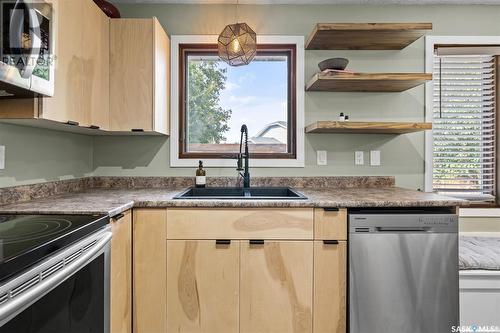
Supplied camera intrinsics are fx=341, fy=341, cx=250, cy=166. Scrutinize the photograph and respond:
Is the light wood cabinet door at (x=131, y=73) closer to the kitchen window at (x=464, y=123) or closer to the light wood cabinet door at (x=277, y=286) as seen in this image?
the light wood cabinet door at (x=277, y=286)

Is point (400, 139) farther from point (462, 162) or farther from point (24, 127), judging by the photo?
point (24, 127)

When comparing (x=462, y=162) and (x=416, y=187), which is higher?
(x=462, y=162)

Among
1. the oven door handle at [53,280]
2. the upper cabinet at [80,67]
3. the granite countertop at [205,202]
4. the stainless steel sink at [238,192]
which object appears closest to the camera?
the oven door handle at [53,280]

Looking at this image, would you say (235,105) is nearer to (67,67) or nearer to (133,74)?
(133,74)

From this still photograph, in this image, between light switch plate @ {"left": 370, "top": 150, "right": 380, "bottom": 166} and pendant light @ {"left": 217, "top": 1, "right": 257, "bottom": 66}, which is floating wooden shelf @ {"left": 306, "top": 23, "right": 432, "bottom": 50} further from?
light switch plate @ {"left": 370, "top": 150, "right": 380, "bottom": 166}

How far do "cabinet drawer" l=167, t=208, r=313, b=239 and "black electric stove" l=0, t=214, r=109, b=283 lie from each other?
49 centimetres

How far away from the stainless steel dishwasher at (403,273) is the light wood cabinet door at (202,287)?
666mm

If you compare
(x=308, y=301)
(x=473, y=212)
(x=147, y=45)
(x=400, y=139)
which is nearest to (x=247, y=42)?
(x=147, y=45)

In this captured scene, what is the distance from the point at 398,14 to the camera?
8.65ft

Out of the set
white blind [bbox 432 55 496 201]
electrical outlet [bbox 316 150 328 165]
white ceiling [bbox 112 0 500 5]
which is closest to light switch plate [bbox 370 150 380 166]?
electrical outlet [bbox 316 150 328 165]

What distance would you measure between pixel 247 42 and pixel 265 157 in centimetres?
86

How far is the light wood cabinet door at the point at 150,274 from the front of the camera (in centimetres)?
191

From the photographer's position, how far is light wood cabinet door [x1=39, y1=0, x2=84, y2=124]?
156cm

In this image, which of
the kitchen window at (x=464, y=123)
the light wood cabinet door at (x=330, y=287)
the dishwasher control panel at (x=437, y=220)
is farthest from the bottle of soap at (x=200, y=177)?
the kitchen window at (x=464, y=123)
